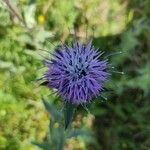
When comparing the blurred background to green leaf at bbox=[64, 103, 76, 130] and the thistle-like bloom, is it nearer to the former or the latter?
the thistle-like bloom

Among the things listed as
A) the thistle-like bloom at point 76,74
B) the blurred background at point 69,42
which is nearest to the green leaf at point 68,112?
the thistle-like bloom at point 76,74

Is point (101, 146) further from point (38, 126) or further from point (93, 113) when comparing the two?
point (38, 126)

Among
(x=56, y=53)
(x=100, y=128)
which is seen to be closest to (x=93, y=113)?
(x=100, y=128)

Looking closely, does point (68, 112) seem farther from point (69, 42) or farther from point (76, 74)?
point (69, 42)

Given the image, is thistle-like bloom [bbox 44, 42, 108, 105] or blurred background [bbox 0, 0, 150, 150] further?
blurred background [bbox 0, 0, 150, 150]

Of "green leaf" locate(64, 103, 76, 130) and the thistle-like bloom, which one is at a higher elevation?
the thistle-like bloom

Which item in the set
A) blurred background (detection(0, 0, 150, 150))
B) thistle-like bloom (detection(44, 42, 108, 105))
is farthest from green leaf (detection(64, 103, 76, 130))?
blurred background (detection(0, 0, 150, 150))
